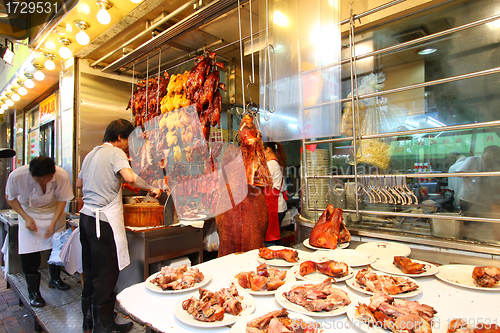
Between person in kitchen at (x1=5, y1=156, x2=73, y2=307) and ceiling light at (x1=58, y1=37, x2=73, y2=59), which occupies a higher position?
ceiling light at (x1=58, y1=37, x2=73, y2=59)

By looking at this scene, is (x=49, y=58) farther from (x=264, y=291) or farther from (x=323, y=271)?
(x=323, y=271)

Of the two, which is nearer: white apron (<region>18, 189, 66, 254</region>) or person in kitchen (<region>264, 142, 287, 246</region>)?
white apron (<region>18, 189, 66, 254</region>)

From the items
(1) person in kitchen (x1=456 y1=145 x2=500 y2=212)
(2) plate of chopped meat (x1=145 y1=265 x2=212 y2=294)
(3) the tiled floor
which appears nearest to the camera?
(2) plate of chopped meat (x1=145 y1=265 x2=212 y2=294)

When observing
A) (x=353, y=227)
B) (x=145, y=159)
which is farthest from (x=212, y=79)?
(x=353, y=227)

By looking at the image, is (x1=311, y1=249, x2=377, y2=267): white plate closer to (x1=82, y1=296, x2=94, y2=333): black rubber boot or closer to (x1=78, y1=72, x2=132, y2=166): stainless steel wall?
(x1=82, y1=296, x2=94, y2=333): black rubber boot

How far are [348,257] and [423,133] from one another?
1300 mm

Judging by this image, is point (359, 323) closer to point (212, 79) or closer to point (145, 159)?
point (212, 79)

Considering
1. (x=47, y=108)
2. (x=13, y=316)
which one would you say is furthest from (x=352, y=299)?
(x=47, y=108)

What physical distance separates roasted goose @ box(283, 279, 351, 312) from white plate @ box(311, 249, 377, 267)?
446 millimetres

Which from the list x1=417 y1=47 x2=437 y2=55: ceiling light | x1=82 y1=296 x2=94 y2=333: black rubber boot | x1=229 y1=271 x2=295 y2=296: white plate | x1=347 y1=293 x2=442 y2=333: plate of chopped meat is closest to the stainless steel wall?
x1=82 y1=296 x2=94 y2=333: black rubber boot

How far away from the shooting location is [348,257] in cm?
173

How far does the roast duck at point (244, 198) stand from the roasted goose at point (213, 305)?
0.82 meters

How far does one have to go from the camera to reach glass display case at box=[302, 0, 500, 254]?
213 centimetres

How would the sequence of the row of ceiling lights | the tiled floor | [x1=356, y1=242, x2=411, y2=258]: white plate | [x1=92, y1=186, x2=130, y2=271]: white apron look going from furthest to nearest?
1. the tiled floor
2. the row of ceiling lights
3. [x1=92, y1=186, x2=130, y2=271]: white apron
4. [x1=356, y1=242, x2=411, y2=258]: white plate
